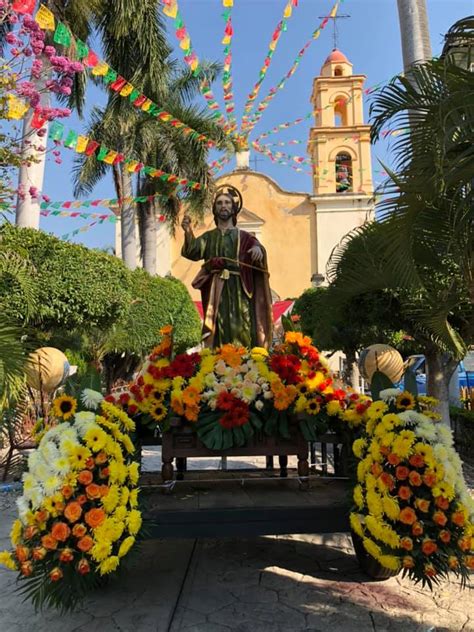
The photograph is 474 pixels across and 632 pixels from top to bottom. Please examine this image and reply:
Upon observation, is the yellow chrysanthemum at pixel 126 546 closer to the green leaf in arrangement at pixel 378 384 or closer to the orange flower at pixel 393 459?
the orange flower at pixel 393 459

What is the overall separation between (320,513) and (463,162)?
220 cm

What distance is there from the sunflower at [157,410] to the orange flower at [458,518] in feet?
6.12

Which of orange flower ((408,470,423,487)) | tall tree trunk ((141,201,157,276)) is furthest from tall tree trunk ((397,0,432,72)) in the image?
tall tree trunk ((141,201,157,276))

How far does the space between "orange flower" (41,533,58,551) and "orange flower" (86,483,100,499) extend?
0.25 m

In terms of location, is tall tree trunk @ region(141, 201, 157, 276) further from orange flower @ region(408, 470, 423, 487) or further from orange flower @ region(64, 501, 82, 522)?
orange flower @ region(408, 470, 423, 487)

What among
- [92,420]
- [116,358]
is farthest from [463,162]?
[116,358]

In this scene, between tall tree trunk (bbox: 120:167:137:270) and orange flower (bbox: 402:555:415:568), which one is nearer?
orange flower (bbox: 402:555:415:568)

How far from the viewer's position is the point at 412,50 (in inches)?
261

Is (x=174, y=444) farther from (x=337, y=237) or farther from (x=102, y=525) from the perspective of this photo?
(x=337, y=237)

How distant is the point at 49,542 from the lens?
7.86ft

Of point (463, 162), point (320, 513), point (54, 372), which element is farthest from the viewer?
point (54, 372)

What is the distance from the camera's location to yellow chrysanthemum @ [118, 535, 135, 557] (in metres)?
2.51

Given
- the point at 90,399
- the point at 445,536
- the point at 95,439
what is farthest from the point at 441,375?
the point at 95,439

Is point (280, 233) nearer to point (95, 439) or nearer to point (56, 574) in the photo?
point (95, 439)
